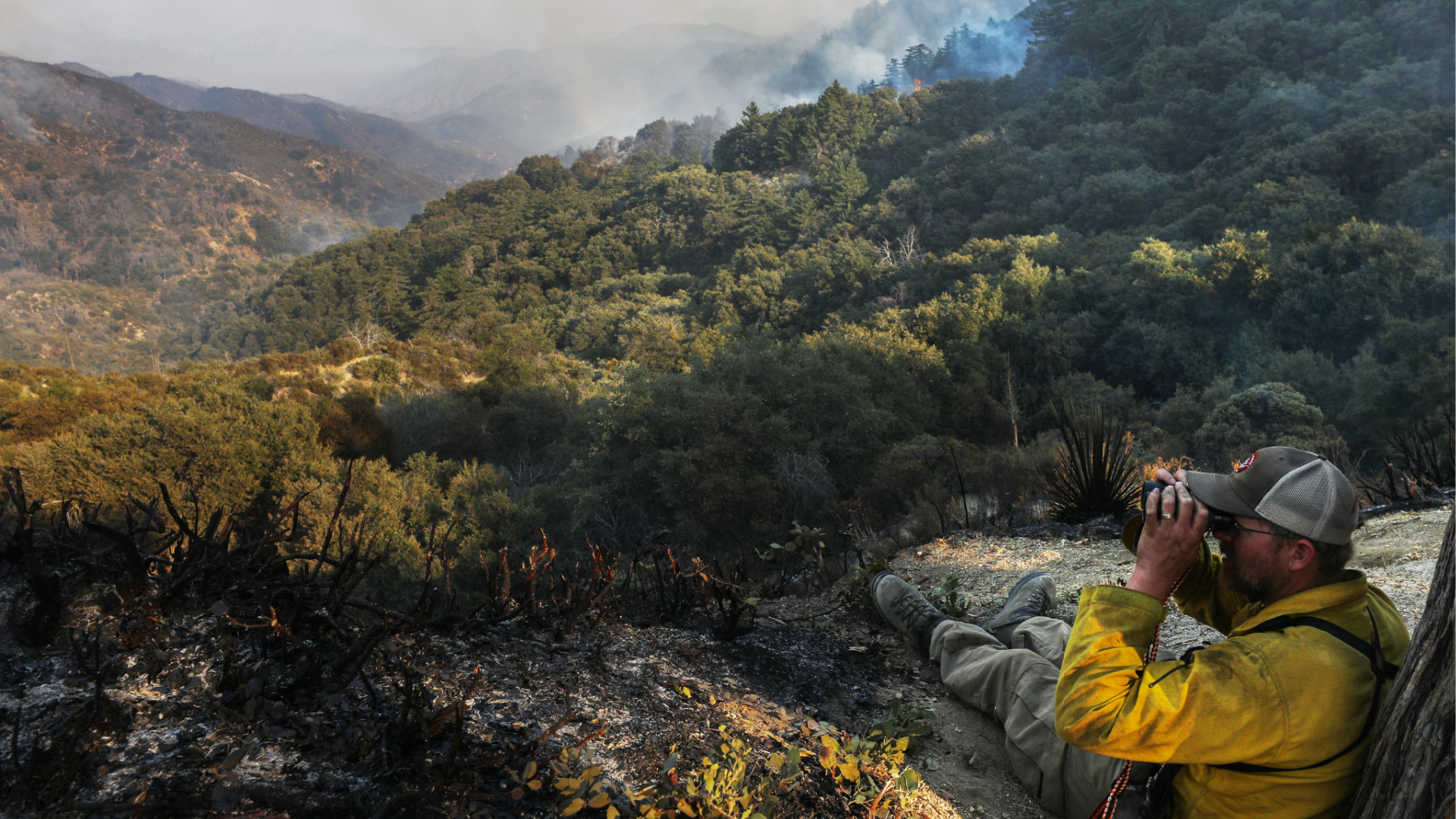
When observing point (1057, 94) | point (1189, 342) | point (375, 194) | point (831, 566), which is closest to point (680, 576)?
point (831, 566)

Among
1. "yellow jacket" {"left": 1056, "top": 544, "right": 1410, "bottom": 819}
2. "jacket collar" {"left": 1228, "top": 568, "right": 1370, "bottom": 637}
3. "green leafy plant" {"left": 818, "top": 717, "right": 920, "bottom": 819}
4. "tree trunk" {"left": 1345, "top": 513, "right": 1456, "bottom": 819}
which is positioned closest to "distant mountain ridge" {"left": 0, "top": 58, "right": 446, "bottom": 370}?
"green leafy plant" {"left": 818, "top": 717, "right": 920, "bottom": 819}

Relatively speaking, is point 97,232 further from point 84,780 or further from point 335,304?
point 84,780

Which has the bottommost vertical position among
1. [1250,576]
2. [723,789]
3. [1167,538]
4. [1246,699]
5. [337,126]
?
[723,789]

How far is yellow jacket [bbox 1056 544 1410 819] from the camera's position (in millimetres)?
1241

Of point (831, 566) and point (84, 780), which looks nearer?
point (84, 780)

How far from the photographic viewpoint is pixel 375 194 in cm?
12681

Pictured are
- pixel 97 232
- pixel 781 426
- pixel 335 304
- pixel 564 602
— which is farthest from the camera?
pixel 97 232

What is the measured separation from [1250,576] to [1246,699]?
13.1 inches

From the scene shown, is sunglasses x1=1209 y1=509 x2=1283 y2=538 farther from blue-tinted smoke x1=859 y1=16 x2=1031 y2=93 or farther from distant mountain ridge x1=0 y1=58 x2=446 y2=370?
distant mountain ridge x1=0 y1=58 x2=446 y2=370

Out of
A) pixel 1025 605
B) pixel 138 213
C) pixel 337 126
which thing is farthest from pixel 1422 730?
pixel 337 126

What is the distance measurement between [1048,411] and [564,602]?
16913 mm

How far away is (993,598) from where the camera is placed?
12.7 ft

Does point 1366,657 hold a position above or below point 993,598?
above

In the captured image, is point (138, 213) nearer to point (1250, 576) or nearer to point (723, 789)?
point (723, 789)
